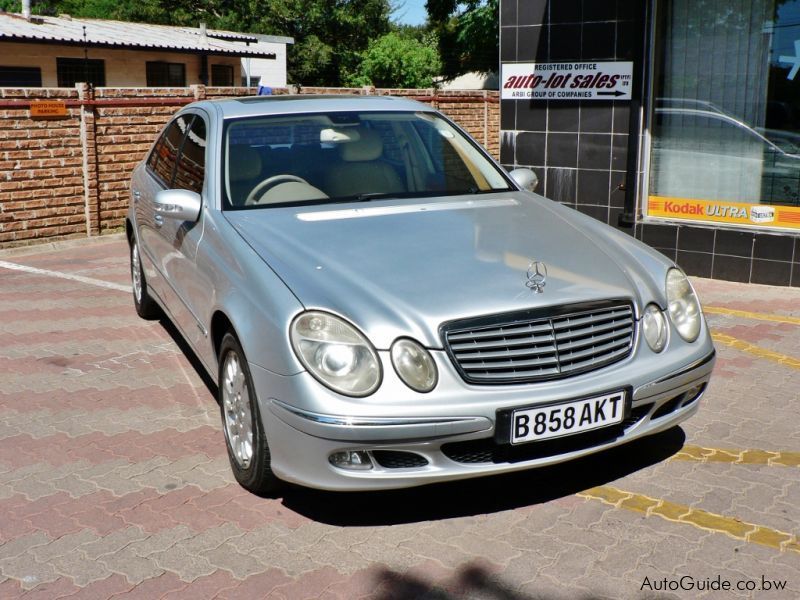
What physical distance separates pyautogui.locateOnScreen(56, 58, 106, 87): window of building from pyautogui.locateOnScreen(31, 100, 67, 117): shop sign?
43.5ft

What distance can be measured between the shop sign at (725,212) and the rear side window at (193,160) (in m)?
4.77

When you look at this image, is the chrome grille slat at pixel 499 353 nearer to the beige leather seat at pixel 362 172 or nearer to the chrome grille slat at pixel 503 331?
the chrome grille slat at pixel 503 331

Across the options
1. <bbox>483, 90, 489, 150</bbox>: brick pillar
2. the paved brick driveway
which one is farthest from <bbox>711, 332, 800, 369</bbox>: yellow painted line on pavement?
<bbox>483, 90, 489, 150</bbox>: brick pillar

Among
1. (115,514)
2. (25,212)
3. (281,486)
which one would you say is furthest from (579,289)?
(25,212)

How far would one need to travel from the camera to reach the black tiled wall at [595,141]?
7934 mm

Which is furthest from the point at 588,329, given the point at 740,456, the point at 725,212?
the point at 725,212

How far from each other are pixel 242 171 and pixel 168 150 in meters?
1.37

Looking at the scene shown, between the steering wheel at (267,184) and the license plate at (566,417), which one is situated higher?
the steering wheel at (267,184)

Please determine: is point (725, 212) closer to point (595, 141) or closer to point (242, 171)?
point (595, 141)

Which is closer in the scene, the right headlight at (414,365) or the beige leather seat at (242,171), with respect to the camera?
the right headlight at (414,365)

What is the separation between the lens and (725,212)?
8180mm

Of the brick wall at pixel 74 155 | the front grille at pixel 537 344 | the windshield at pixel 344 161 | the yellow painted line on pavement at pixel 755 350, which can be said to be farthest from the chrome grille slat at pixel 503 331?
the brick wall at pixel 74 155

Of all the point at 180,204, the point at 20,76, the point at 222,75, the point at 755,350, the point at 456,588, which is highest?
the point at 222,75
